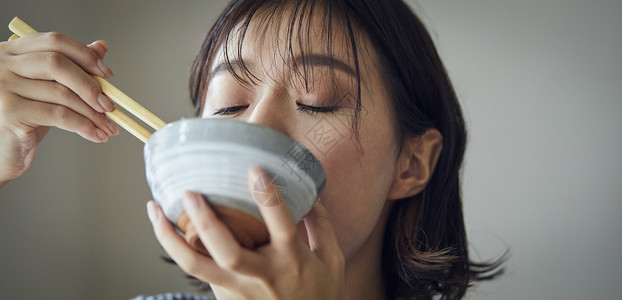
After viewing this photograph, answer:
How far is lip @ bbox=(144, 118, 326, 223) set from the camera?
1.44ft

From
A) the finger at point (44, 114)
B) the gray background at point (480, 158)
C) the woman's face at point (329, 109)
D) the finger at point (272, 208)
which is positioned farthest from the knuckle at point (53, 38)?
the gray background at point (480, 158)

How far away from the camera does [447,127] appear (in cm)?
104

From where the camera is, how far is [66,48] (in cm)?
73

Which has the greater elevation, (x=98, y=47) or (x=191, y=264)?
(x=98, y=47)

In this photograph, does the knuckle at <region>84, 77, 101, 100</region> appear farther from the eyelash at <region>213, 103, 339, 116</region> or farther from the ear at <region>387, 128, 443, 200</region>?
the ear at <region>387, 128, 443, 200</region>

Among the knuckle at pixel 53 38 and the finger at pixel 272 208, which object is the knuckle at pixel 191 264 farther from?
the knuckle at pixel 53 38

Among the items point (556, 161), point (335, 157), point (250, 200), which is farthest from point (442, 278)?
point (250, 200)

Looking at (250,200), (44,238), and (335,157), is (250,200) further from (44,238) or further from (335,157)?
(44,238)

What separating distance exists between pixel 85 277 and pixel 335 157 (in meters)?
1.28

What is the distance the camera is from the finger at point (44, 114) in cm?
77

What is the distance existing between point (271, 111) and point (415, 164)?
39cm

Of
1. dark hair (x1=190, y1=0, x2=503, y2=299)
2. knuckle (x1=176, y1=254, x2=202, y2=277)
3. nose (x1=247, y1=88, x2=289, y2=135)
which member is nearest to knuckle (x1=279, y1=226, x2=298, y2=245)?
knuckle (x1=176, y1=254, x2=202, y2=277)

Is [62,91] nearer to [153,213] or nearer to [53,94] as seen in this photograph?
[53,94]

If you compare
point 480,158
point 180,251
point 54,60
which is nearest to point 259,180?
point 180,251
